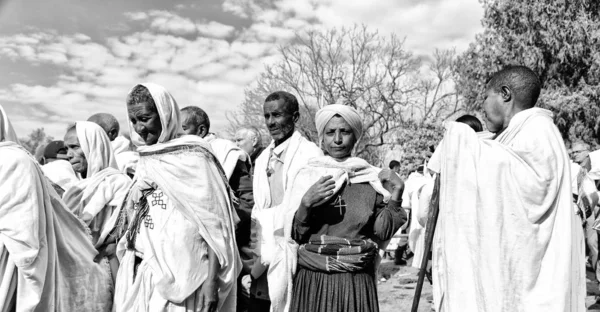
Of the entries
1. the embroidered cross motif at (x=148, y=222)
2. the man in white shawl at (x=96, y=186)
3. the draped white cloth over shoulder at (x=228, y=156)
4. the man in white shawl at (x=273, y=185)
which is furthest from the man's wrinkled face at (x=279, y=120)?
the embroidered cross motif at (x=148, y=222)

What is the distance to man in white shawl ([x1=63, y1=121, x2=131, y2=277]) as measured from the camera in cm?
370

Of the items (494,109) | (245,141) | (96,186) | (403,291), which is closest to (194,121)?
(245,141)

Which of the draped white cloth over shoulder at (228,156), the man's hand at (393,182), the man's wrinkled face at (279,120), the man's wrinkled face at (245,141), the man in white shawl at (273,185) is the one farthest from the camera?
the man's wrinkled face at (245,141)

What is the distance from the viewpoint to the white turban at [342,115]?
3498 mm

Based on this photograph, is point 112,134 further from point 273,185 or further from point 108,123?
point 273,185

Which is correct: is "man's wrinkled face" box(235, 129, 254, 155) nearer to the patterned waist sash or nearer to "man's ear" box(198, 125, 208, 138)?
"man's ear" box(198, 125, 208, 138)

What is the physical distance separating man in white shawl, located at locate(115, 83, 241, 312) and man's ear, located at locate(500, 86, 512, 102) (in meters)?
1.78

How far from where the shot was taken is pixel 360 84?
1227 inches

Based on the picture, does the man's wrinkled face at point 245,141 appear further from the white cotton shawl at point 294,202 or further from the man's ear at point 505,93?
the man's ear at point 505,93

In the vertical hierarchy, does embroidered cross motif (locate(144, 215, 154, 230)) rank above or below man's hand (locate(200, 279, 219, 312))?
above

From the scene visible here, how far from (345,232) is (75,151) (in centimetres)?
223

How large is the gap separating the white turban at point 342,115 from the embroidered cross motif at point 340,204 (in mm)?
496

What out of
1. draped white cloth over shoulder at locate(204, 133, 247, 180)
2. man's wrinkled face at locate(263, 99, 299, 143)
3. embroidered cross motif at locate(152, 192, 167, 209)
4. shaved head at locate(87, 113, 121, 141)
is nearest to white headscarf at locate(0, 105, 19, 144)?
embroidered cross motif at locate(152, 192, 167, 209)

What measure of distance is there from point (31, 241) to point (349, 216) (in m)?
1.88
